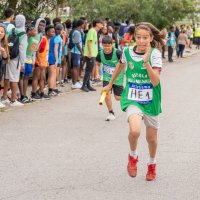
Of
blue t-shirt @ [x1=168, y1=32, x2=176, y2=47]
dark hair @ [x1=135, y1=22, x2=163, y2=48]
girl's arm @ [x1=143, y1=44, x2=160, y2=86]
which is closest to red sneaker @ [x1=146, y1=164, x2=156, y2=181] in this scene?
girl's arm @ [x1=143, y1=44, x2=160, y2=86]

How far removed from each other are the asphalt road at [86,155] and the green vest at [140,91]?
0.77 metres

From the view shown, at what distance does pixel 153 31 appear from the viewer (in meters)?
6.04

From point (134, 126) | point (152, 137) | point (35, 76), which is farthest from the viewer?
point (35, 76)

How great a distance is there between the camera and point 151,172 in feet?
20.3

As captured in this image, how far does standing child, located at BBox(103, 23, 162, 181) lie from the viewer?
5.93 m

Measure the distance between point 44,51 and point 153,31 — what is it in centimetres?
664

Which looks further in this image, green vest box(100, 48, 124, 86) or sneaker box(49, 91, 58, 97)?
sneaker box(49, 91, 58, 97)

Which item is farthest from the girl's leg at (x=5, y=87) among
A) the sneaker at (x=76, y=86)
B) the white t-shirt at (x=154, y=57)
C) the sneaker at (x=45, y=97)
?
the white t-shirt at (x=154, y=57)

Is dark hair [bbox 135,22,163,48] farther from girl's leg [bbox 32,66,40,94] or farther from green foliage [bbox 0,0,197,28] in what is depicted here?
green foliage [bbox 0,0,197,28]

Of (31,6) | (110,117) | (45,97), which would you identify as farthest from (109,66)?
(31,6)

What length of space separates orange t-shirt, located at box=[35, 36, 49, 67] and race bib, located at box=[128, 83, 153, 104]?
6490mm

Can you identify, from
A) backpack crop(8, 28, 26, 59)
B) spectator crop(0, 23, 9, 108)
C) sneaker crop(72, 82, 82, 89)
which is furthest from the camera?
sneaker crop(72, 82, 82, 89)

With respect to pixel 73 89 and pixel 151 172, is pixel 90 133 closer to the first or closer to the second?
pixel 151 172

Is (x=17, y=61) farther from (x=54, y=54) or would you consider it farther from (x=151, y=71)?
(x=151, y=71)
